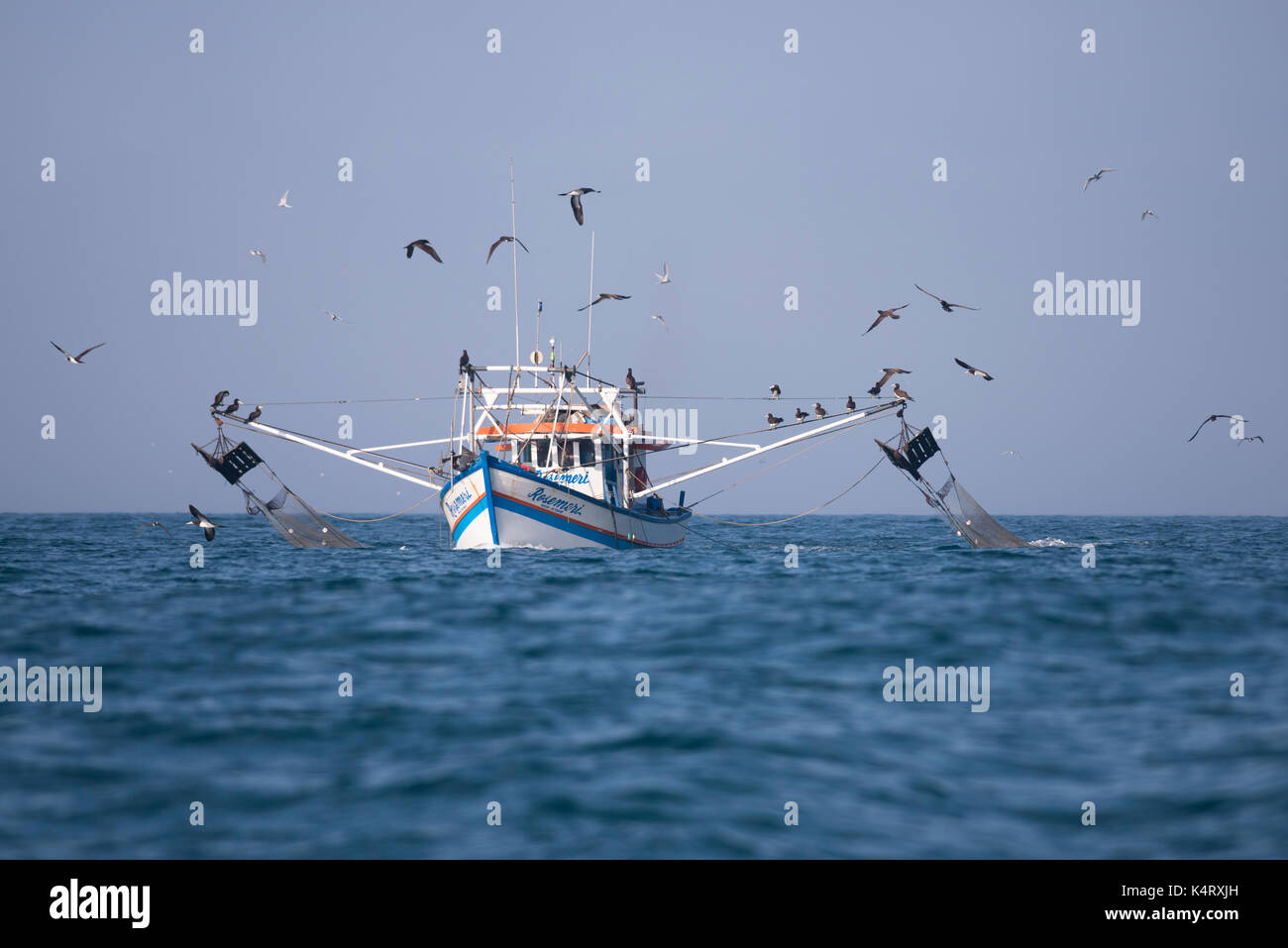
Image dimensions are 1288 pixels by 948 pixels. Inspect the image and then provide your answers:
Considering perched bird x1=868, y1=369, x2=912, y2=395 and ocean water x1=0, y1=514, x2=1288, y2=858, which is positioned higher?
perched bird x1=868, y1=369, x2=912, y2=395

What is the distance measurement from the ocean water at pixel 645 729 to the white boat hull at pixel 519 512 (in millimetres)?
10588

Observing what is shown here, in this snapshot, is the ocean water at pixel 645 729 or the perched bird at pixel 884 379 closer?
the ocean water at pixel 645 729

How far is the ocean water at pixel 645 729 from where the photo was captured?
23.4ft

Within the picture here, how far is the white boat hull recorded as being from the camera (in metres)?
29.2

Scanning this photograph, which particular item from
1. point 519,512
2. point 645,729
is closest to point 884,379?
point 519,512

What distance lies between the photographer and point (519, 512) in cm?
2948

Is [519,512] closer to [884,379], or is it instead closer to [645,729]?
[884,379]

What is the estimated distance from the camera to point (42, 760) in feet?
28.2

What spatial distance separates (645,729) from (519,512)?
20371mm

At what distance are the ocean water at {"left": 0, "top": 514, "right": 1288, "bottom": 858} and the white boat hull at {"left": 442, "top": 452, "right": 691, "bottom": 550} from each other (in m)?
10.6

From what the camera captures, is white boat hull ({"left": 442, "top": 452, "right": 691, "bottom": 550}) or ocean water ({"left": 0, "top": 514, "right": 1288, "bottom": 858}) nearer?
ocean water ({"left": 0, "top": 514, "right": 1288, "bottom": 858})

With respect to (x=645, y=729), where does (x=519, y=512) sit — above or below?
above
